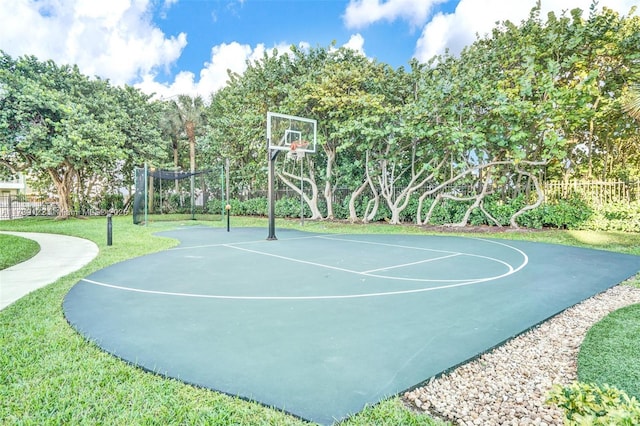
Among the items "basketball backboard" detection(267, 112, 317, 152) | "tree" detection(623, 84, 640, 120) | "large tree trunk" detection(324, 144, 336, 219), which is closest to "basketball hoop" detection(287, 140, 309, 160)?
"basketball backboard" detection(267, 112, 317, 152)

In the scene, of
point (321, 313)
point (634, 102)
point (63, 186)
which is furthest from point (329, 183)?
point (63, 186)

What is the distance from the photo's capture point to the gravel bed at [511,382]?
6.75 ft

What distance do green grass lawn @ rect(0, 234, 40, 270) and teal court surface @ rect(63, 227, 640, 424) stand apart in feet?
6.47

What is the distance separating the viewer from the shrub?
3.71 ft

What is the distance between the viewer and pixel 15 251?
7238 mm

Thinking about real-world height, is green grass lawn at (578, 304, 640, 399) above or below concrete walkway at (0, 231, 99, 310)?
above

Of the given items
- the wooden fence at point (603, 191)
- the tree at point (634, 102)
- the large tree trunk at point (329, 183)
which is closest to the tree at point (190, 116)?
the large tree trunk at point (329, 183)

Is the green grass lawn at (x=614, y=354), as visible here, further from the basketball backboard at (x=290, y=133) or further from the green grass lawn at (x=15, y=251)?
the basketball backboard at (x=290, y=133)

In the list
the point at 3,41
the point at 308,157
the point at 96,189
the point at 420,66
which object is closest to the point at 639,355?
the point at 420,66

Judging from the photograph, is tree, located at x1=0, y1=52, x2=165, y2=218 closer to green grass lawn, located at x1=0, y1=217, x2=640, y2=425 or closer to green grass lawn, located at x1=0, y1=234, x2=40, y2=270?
green grass lawn, located at x1=0, y1=234, x2=40, y2=270

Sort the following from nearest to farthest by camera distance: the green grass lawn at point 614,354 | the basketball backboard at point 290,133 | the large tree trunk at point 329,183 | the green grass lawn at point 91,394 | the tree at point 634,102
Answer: the green grass lawn at point 91,394 < the green grass lawn at point 614,354 < the tree at point 634,102 < the basketball backboard at point 290,133 < the large tree trunk at point 329,183

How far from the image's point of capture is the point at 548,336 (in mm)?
3262

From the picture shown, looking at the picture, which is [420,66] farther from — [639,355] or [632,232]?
[639,355]

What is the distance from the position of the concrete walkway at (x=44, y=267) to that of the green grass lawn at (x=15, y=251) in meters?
0.13
